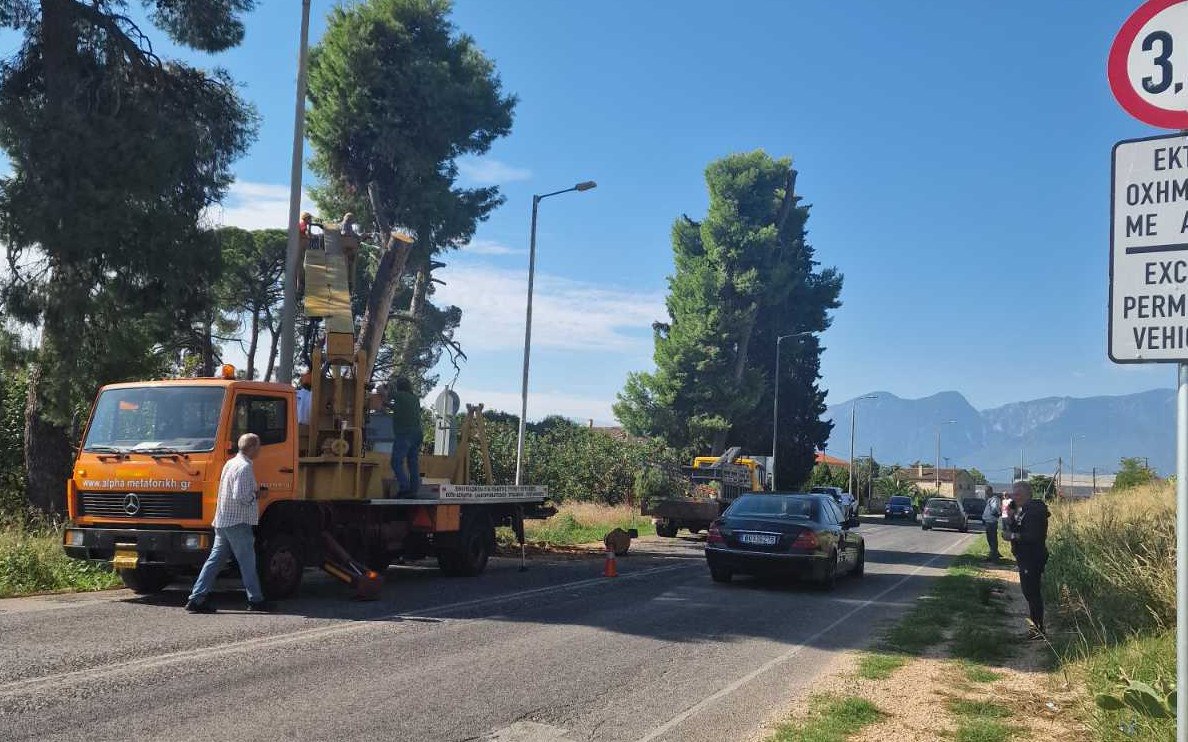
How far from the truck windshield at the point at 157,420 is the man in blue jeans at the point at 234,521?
0.73m

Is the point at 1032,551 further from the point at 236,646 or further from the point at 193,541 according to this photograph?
the point at 193,541

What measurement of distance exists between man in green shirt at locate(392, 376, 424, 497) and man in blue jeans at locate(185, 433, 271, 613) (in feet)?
10.6

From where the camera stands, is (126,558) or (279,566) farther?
(279,566)

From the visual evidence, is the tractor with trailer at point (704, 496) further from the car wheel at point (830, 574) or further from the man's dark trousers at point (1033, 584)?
the man's dark trousers at point (1033, 584)

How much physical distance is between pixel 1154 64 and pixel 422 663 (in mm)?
6368

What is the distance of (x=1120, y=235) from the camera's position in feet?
13.3

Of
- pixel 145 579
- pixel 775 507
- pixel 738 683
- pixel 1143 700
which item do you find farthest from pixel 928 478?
pixel 1143 700

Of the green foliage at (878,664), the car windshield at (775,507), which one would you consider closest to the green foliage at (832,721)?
the green foliage at (878,664)

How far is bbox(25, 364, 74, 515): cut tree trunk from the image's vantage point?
15.8 meters

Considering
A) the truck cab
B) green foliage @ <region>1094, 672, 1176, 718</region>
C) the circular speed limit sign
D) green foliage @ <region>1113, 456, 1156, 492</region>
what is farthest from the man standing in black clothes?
green foliage @ <region>1113, 456, 1156, 492</region>

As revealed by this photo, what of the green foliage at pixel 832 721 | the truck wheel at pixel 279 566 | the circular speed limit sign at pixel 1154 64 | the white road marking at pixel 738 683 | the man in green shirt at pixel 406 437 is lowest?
the white road marking at pixel 738 683

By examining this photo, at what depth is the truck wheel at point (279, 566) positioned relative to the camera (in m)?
10.9

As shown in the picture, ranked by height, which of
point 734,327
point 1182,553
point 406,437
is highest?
point 734,327

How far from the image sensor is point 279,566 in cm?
1104
